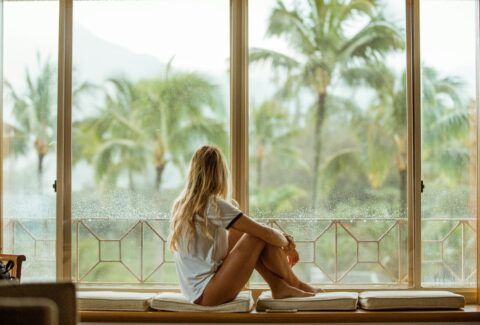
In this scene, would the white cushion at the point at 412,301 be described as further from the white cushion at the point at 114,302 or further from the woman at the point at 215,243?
the white cushion at the point at 114,302

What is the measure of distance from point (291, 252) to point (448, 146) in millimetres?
1260

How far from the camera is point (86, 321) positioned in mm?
4852

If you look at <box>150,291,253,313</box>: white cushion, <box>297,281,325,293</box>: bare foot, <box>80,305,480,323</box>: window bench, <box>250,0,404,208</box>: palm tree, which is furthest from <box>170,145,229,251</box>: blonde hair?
<box>250,0,404,208</box>: palm tree

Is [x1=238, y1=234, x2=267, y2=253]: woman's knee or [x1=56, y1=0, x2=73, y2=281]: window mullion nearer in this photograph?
[x1=238, y1=234, x2=267, y2=253]: woman's knee

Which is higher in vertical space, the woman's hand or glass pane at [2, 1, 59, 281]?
glass pane at [2, 1, 59, 281]

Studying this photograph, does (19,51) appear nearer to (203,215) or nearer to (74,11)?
(74,11)

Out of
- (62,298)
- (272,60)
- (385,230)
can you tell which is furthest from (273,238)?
(62,298)

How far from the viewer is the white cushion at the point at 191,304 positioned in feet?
15.5

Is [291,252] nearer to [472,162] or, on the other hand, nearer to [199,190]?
[199,190]

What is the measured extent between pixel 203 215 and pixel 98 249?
1013 millimetres

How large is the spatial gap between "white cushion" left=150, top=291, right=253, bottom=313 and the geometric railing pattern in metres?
0.49

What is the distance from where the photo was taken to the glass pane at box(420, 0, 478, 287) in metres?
5.25

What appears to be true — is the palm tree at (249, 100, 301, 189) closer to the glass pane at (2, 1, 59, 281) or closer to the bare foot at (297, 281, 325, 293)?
the bare foot at (297, 281, 325, 293)

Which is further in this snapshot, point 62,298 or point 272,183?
point 272,183
